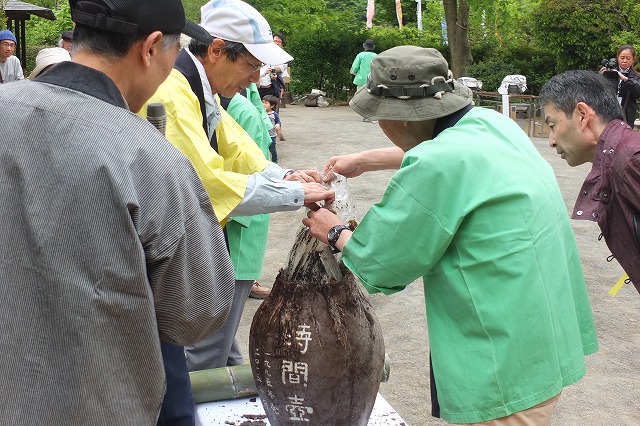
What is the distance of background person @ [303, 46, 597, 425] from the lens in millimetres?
2445

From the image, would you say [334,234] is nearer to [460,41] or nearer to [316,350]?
[316,350]

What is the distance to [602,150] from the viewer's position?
11.7 ft

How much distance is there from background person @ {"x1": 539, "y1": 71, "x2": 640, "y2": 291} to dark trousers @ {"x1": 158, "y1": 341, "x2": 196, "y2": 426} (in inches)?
75.8

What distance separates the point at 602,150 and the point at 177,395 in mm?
2175

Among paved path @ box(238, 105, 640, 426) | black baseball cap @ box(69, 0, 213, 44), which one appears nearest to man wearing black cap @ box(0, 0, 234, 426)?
black baseball cap @ box(69, 0, 213, 44)

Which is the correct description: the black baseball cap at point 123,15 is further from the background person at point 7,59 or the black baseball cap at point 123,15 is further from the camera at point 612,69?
the background person at point 7,59

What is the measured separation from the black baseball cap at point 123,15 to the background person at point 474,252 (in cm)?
97

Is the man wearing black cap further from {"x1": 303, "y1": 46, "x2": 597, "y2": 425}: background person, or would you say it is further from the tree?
the tree

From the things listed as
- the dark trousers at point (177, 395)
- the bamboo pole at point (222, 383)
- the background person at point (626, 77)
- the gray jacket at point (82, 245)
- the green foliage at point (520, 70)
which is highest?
the gray jacket at point (82, 245)

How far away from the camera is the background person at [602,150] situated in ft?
11.3

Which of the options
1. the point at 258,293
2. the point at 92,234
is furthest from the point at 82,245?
the point at 258,293

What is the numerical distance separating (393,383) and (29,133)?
12.4 ft

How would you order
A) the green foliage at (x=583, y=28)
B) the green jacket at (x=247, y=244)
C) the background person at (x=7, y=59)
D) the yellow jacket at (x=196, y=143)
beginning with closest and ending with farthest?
the yellow jacket at (x=196, y=143) < the green jacket at (x=247, y=244) < the background person at (x=7, y=59) < the green foliage at (x=583, y=28)

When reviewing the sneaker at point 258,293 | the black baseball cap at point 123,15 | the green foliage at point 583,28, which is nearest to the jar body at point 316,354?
the black baseball cap at point 123,15
